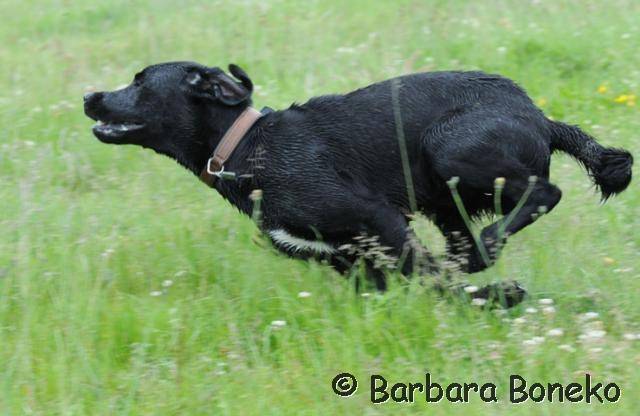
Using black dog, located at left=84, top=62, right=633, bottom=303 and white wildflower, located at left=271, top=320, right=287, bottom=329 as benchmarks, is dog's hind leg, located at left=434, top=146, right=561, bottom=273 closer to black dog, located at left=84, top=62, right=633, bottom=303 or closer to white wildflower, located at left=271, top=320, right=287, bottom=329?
black dog, located at left=84, top=62, right=633, bottom=303

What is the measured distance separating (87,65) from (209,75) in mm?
3341

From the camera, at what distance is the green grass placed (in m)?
3.71

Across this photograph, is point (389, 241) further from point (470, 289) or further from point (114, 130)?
point (114, 130)

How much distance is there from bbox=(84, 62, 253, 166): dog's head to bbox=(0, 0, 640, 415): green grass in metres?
0.59

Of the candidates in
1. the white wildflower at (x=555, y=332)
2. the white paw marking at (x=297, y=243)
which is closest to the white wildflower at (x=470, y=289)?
the white wildflower at (x=555, y=332)

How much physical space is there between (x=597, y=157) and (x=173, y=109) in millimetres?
2077

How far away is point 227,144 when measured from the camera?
4.68m

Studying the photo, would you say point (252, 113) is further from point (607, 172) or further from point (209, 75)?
point (607, 172)

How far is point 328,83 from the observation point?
7078 mm

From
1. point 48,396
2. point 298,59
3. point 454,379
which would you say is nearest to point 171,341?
point 48,396

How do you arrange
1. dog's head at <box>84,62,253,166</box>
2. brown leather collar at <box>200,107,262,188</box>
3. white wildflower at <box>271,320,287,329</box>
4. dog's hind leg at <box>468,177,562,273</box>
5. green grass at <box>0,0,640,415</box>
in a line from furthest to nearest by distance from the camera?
dog's head at <box>84,62,253,166</box>
brown leather collar at <box>200,107,262,188</box>
dog's hind leg at <box>468,177,562,273</box>
white wildflower at <box>271,320,287,329</box>
green grass at <box>0,0,640,415</box>

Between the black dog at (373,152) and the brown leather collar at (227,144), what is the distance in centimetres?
3

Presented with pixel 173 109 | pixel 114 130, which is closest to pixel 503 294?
pixel 173 109

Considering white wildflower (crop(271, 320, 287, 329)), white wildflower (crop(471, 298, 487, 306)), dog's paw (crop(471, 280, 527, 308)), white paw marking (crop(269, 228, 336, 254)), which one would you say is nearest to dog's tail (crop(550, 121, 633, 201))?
dog's paw (crop(471, 280, 527, 308))
